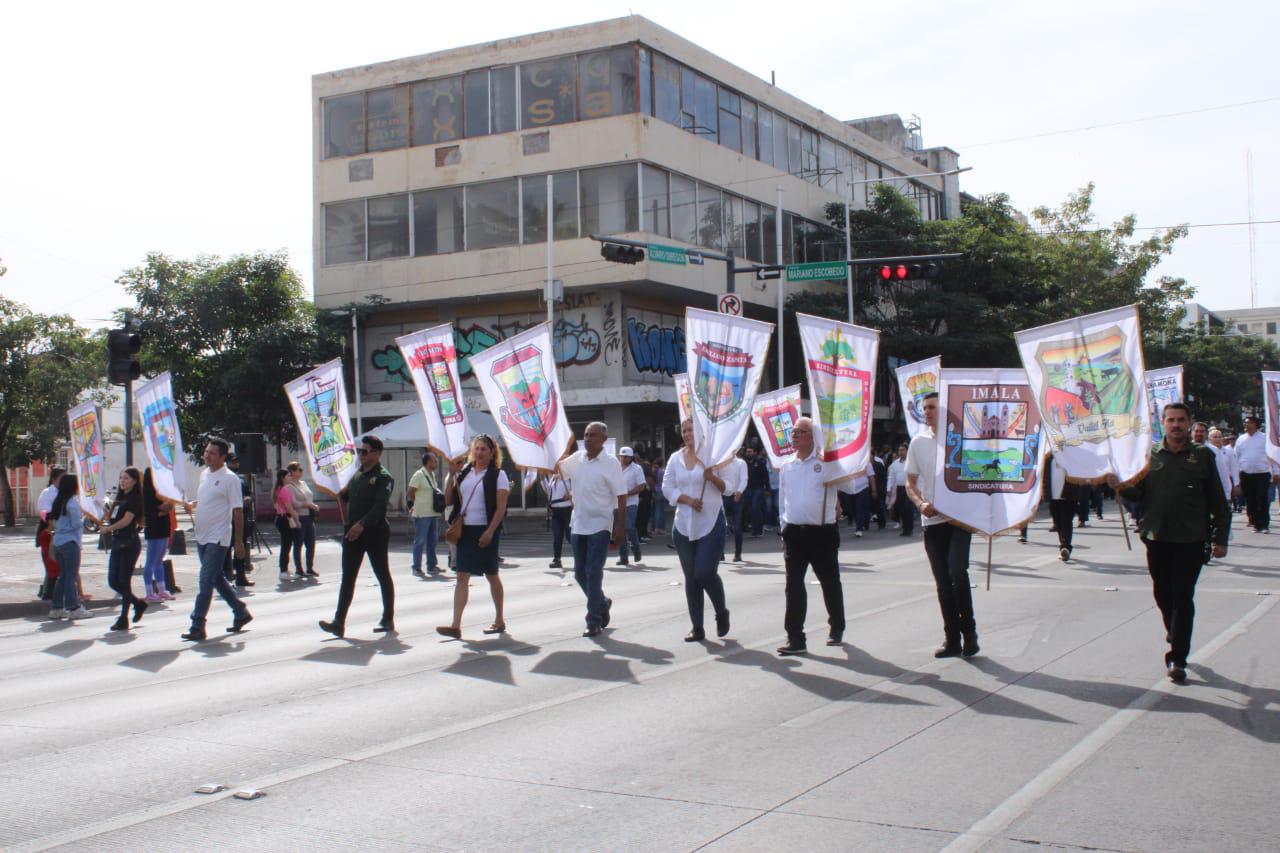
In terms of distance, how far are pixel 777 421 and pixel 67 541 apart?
1162 centimetres

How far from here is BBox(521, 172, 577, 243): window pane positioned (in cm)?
3625

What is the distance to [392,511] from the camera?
137 feet

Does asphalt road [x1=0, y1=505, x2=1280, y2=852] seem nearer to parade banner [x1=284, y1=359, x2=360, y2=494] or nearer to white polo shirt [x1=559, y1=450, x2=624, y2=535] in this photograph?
white polo shirt [x1=559, y1=450, x2=624, y2=535]

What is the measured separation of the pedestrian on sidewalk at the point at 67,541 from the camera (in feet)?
44.4

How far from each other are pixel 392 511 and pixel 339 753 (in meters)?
36.1

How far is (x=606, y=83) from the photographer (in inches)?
1409

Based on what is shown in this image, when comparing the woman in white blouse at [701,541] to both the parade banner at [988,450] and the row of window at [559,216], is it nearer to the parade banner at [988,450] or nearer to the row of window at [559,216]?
the parade banner at [988,450]

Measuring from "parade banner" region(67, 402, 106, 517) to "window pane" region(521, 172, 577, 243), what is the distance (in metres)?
21.1

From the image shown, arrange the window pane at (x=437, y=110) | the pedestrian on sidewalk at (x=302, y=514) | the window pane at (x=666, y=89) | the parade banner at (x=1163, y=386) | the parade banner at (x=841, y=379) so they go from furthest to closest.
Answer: the window pane at (x=437, y=110) < the window pane at (x=666, y=89) < the parade banner at (x=1163, y=386) < the pedestrian on sidewalk at (x=302, y=514) < the parade banner at (x=841, y=379)

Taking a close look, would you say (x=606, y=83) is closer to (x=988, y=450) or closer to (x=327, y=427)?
(x=327, y=427)

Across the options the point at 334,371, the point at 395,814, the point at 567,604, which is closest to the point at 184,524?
the point at 334,371

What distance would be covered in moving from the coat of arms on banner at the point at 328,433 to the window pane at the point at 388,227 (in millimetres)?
23631

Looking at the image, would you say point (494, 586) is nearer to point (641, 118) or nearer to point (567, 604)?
point (567, 604)

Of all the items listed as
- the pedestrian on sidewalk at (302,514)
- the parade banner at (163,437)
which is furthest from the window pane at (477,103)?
the parade banner at (163,437)
